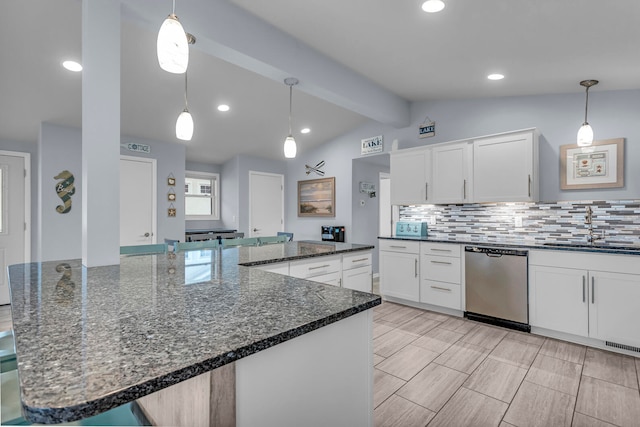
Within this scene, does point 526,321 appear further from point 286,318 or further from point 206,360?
point 206,360

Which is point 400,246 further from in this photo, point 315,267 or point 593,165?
point 593,165

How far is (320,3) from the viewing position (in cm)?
221

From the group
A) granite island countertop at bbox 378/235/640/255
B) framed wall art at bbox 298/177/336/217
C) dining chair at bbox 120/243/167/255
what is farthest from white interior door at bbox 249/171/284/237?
dining chair at bbox 120/243/167/255

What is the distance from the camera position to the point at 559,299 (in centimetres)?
295

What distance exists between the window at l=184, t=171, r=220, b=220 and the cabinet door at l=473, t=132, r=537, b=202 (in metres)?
4.77

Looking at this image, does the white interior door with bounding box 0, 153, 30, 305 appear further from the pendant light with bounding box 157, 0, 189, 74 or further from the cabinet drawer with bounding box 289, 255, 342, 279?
the pendant light with bounding box 157, 0, 189, 74

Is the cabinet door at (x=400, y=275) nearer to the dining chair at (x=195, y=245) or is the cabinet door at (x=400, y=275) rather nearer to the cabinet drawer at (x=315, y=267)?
the cabinet drawer at (x=315, y=267)

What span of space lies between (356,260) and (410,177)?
5.93 ft

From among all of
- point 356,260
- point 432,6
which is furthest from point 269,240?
point 432,6

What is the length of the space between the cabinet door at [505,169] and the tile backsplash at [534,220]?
33cm

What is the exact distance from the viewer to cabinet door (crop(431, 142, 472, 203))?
3770 millimetres

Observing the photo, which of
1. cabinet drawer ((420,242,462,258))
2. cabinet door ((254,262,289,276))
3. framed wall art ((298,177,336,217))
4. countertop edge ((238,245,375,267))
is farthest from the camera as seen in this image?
framed wall art ((298,177,336,217))

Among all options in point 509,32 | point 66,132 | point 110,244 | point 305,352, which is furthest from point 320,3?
point 66,132

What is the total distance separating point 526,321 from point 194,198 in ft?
18.3
